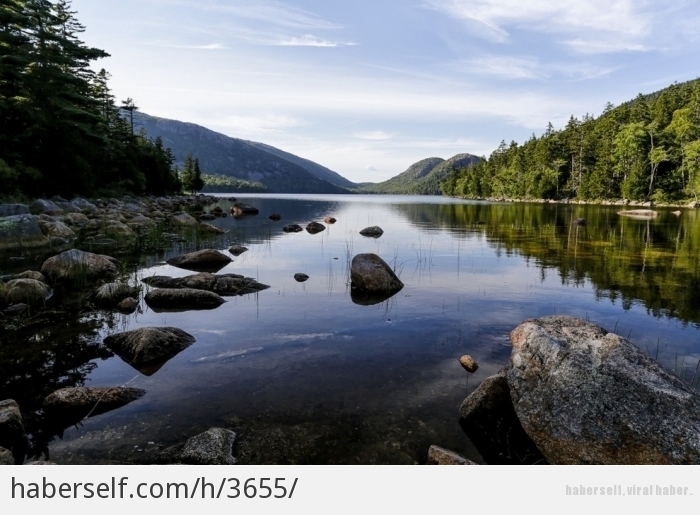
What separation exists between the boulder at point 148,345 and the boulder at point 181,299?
3.01 metres

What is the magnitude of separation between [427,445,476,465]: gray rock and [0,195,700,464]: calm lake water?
1.21ft

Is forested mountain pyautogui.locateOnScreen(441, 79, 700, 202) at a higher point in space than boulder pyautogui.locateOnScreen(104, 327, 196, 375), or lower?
higher

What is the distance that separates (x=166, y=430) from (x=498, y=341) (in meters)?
7.76

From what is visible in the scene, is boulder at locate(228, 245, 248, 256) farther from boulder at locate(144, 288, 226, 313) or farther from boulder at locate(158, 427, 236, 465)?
boulder at locate(158, 427, 236, 465)

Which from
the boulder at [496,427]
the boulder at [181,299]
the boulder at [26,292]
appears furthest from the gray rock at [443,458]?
the boulder at [26,292]

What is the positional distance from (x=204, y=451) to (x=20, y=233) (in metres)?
23.2

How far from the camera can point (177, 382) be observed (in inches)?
302

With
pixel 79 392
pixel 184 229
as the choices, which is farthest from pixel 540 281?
pixel 184 229

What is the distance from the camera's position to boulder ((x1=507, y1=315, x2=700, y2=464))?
4.72m

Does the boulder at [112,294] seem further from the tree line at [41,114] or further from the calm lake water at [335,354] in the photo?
the tree line at [41,114]

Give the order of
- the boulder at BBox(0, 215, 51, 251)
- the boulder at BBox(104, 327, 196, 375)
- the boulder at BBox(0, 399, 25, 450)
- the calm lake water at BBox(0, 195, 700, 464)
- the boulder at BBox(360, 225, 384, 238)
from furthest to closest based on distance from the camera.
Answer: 1. the boulder at BBox(360, 225, 384, 238)
2. the boulder at BBox(0, 215, 51, 251)
3. the boulder at BBox(104, 327, 196, 375)
4. the calm lake water at BBox(0, 195, 700, 464)
5. the boulder at BBox(0, 399, 25, 450)

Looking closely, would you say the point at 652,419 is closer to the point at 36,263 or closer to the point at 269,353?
the point at 269,353

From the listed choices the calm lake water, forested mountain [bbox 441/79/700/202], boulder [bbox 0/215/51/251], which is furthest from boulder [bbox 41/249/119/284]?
forested mountain [bbox 441/79/700/202]

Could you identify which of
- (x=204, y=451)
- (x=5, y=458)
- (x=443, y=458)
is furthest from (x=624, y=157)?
(x=5, y=458)
